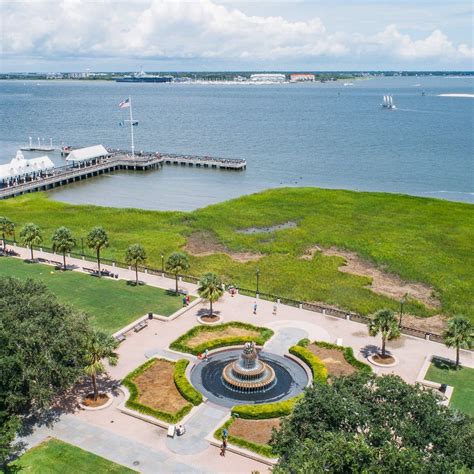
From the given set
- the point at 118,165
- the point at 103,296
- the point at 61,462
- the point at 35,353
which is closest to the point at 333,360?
the point at 61,462

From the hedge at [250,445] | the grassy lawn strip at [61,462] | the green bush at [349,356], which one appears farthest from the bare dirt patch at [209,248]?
the grassy lawn strip at [61,462]

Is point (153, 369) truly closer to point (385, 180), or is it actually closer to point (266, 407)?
point (266, 407)

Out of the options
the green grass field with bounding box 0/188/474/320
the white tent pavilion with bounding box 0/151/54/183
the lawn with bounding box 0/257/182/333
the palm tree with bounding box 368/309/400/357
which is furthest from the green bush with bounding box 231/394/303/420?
the white tent pavilion with bounding box 0/151/54/183

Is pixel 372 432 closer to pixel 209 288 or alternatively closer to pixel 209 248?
pixel 209 288

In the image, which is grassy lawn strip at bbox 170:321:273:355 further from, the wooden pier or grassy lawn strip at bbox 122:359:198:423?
the wooden pier

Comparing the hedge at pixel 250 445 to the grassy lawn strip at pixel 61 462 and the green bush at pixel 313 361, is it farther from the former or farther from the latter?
the green bush at pixel 313 361
